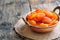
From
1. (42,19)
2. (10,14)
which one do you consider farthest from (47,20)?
(10,14)

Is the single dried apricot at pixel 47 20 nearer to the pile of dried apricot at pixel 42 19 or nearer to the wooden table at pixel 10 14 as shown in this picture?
the pile of dried apricot at pixel 42 19

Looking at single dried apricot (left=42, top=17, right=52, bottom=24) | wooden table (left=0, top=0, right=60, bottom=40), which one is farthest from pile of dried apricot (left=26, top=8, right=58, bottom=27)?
wooden table (left=0, top=0, right=60, bottom=40)

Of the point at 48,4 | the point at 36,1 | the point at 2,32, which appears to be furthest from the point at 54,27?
the point at 36,1

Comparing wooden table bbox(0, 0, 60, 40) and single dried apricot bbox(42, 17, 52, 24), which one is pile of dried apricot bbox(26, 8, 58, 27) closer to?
single dried apricot bbox(42, 17, 52, 24)

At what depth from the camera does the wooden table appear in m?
1.09

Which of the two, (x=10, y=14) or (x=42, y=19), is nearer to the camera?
(x=42, y=19)

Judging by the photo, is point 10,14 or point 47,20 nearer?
point 47,20

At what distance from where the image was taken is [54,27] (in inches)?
41.7

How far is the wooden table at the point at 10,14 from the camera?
1.09 m

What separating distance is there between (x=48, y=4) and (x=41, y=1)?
4.0 inches

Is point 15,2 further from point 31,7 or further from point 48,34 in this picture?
point 48,34

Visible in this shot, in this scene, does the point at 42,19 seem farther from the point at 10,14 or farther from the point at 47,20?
the point at 10,14

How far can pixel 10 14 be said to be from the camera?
1.35m

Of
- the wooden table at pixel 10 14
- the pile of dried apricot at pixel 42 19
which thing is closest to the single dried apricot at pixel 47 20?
the pile of dried apricot at pixel 42 19
